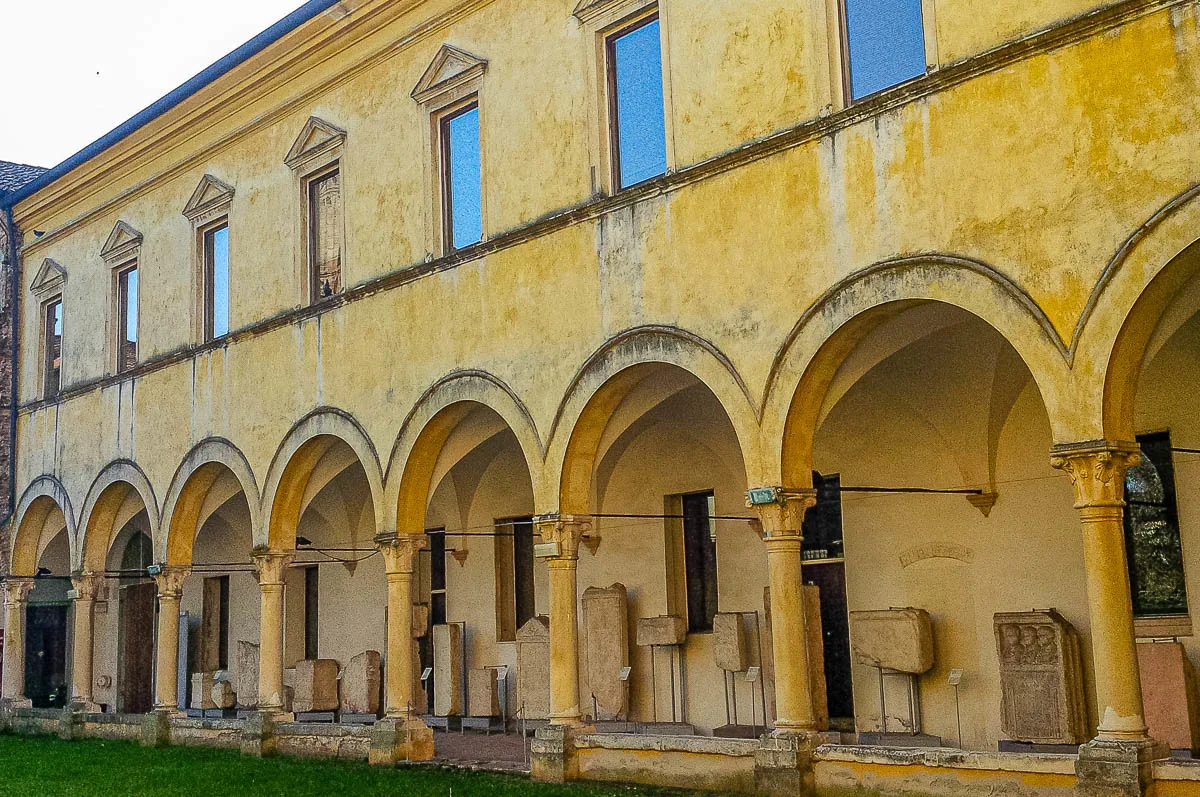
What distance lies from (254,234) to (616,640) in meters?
6.63

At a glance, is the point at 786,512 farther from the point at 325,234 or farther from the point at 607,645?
the point at 325,234

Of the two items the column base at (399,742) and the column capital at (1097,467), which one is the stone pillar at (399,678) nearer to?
the column base at (399,742)

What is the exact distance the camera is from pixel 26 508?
21.3 m

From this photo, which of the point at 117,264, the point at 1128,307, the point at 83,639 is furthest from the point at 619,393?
the point at 83,639

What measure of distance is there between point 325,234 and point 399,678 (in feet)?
17.2

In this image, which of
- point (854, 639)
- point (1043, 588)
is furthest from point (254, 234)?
point (1043, 588)

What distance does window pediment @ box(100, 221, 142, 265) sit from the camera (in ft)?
63.8

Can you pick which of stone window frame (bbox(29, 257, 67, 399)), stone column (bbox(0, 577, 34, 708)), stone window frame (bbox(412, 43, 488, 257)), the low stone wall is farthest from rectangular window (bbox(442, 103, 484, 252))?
stone column (bbox(0, 577, 34, 708))

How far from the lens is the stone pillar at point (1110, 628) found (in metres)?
8.40

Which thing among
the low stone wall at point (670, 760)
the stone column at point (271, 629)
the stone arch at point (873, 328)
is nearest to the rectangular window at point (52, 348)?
the stone column at point (271, 629)

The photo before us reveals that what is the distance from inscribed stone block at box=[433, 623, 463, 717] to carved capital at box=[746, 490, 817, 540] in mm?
8159

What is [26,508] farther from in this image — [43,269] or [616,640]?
[616,640]

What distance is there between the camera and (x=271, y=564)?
16.2 metres

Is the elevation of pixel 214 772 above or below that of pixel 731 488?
below
